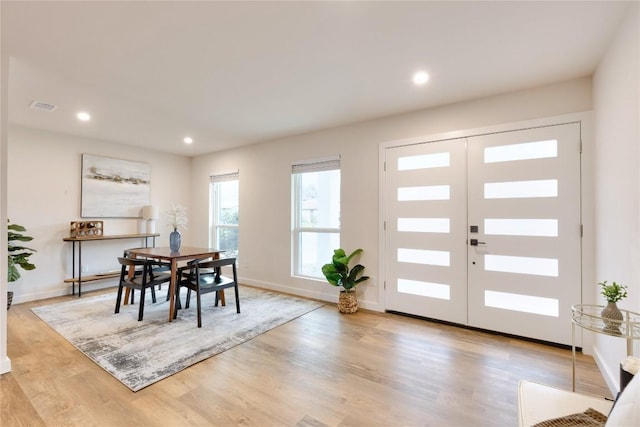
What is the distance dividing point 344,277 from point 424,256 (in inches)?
38.3

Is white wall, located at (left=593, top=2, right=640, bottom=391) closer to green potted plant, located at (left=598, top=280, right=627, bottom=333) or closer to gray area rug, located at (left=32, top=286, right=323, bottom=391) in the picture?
green potted plant, located at (left=598, top=280, right=627, bottom=333)

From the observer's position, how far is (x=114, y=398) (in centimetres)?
188

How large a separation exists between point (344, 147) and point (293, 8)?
7.45ft

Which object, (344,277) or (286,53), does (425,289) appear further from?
(286,53)

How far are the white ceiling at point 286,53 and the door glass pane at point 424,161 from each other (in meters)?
0.55

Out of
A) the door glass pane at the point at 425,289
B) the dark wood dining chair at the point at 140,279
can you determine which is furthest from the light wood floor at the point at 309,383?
the dark wood dining chair at the point at 140,279

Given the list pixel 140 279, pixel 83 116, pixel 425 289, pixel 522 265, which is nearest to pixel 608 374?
pixel 522 265

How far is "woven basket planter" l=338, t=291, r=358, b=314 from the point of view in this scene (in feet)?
11.6

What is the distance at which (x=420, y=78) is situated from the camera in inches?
102

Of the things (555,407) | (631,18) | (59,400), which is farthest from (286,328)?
(631,18)

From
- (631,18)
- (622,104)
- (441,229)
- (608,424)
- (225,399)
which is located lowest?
(225,399)

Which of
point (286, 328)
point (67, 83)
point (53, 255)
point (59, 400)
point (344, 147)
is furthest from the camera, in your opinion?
point (53, 255)

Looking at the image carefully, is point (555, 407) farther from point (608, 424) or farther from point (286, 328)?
point (286, 328)

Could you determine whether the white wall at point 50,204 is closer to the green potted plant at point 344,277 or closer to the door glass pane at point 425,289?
the green potted plant at point 344,277
